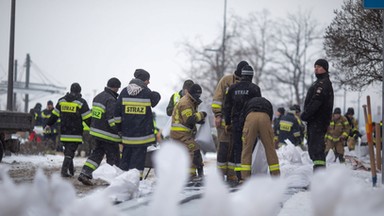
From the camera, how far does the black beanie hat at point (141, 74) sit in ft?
35.4

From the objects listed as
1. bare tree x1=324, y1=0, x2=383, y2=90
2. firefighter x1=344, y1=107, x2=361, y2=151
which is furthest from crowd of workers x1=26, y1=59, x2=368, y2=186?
firefighter x1=344, y1=107, x2=361, y2=151

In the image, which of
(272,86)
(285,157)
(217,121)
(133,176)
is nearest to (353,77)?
(285,157)

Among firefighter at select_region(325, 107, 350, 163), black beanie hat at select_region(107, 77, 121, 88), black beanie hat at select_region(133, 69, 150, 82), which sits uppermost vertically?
black beanie hat at select_region(133, 69, 150, 82)

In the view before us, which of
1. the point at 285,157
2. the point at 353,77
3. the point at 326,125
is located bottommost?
Answer: the point at 285,157

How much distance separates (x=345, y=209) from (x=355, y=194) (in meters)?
0.06

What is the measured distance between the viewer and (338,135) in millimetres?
19047

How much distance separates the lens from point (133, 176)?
23.5ft

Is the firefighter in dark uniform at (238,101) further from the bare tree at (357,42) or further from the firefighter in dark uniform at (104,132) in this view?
the bare tree at (357,42)

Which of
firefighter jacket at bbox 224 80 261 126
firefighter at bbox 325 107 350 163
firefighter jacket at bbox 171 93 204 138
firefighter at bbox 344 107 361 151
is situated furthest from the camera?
firefighter at bbox 344 107 361 151

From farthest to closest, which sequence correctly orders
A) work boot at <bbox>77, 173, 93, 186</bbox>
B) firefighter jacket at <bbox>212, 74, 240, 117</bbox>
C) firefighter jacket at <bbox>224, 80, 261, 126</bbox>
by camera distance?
firefighter jacket at <bbox>212, 74, 240, 117</bbox>
work boot at <bbox>77, 173, 93, 186</bbox>
firefighter jacket at <bbox>224, 80, 261, 126</bbox>

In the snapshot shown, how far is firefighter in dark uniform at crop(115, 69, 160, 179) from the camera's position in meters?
10.1

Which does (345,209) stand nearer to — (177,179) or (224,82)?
(177,179)

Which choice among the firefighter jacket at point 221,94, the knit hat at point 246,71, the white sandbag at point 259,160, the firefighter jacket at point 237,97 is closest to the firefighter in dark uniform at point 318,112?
the white sandbag at point 259,160

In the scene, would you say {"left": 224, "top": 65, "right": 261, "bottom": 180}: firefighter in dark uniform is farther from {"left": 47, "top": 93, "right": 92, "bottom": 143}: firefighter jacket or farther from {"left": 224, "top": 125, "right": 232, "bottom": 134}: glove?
{"left": 47, "top": 93, "right": 92, "bottom": 143}: firefighter jacket
